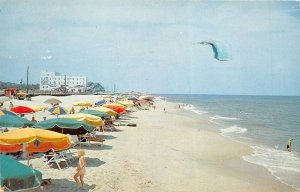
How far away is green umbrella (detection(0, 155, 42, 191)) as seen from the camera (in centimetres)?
645

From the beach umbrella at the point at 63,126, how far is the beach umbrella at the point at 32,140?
2458 millimetres

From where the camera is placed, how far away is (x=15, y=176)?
21.6 feet

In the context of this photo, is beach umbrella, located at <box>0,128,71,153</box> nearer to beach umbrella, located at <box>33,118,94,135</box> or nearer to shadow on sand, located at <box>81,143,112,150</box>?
beach umbrella, located at <box>33,118,94,135</box>

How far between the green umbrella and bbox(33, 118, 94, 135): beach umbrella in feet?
18.8

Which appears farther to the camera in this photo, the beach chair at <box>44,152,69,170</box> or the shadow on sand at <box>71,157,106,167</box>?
the shadow on sand at <box>71,157,106,167</box>

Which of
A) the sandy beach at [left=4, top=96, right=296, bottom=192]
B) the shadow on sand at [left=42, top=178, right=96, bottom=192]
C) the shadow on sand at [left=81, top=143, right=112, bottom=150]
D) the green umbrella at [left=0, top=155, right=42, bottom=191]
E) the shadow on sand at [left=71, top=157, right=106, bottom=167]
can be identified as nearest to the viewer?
the green umbrella at [left=0, top=155, right=42, bottom=191]

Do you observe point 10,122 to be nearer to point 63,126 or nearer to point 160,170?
point 63,126

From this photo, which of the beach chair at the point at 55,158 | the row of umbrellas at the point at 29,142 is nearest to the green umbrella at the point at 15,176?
the row of umbrellas at the point at 29,142

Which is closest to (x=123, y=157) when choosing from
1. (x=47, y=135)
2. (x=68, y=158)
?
(x=68, y=158)

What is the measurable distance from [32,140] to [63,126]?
3.40m

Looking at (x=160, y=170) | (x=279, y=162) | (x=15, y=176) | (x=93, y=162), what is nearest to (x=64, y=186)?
(x=93, y=162)

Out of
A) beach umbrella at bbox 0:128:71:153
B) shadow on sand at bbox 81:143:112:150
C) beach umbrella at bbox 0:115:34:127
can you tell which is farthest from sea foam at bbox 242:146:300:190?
beach umbrella at bbox 0:115:34:127

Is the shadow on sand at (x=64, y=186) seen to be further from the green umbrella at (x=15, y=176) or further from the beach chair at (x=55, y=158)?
the green umbrella at (x=15, y=176)

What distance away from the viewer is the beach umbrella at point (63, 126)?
496 inches
